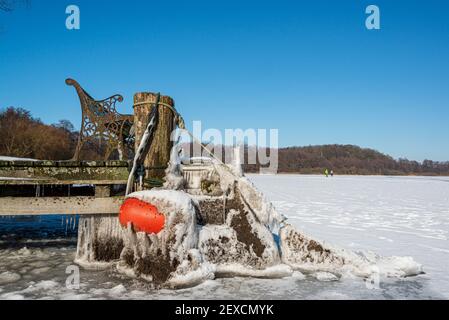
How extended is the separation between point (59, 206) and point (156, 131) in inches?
61.7

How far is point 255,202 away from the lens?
390cm

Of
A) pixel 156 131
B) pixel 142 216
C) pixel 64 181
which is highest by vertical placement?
pixel 156 131

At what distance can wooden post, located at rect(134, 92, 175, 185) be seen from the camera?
158 inches

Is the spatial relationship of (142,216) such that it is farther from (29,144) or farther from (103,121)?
(29,144)

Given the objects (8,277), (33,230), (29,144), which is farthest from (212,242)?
(29,144)

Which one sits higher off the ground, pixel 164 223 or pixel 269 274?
pixel 164 223

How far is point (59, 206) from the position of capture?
12.7 ft

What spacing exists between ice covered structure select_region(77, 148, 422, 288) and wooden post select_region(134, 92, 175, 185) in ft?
0.47
